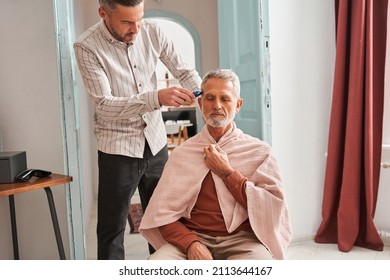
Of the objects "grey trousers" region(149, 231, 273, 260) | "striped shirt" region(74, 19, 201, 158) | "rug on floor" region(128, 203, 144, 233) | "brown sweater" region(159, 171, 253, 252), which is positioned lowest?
"rug on floor" region(128, 203, 144, 233)

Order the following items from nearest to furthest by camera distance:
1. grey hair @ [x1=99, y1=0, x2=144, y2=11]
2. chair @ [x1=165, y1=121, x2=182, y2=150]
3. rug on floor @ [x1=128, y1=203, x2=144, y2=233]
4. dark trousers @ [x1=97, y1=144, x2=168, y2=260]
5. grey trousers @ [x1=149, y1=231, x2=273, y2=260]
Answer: grey trousers @ [x1=149, y1=231, x2=273, y2=260]
grey hair @ [x1=99, y1=0, x2=144, y2=11]
dark trousers @ [x1=97, y1=144, x2=168, y2=260]
rug on floor @ [x1=128, y1=203, x2=144, y2=233]
chair @ [x1=165, y1=121, x2=182, y2=150]

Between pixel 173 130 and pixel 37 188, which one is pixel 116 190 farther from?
pixel 173 130

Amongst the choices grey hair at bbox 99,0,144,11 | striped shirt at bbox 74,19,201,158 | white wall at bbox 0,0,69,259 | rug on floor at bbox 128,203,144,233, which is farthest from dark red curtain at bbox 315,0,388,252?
white wall at bbox 0,0,69,259

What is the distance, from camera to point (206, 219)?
1.38 meters

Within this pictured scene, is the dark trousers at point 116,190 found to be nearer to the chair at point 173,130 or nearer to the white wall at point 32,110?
the white wall at point 32,110

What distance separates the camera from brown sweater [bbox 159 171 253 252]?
52.6 inches

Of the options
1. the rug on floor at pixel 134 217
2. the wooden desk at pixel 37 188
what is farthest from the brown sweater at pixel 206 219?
the rug on floor at pixel 134 217

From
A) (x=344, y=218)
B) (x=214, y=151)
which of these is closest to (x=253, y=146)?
(x=214, y=151)

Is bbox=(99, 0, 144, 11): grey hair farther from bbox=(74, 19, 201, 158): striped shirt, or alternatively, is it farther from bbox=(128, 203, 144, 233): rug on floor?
bbox=(128, 203, 144, 233): rug on floor

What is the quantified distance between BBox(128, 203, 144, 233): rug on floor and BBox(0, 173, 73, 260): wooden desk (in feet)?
2.28

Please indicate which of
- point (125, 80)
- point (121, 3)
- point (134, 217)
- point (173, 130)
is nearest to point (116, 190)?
point (125, 80)

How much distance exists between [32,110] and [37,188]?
34 cm

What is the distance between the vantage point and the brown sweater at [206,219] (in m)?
1.33

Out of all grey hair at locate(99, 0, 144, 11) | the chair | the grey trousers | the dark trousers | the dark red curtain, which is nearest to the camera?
the grey trousers
